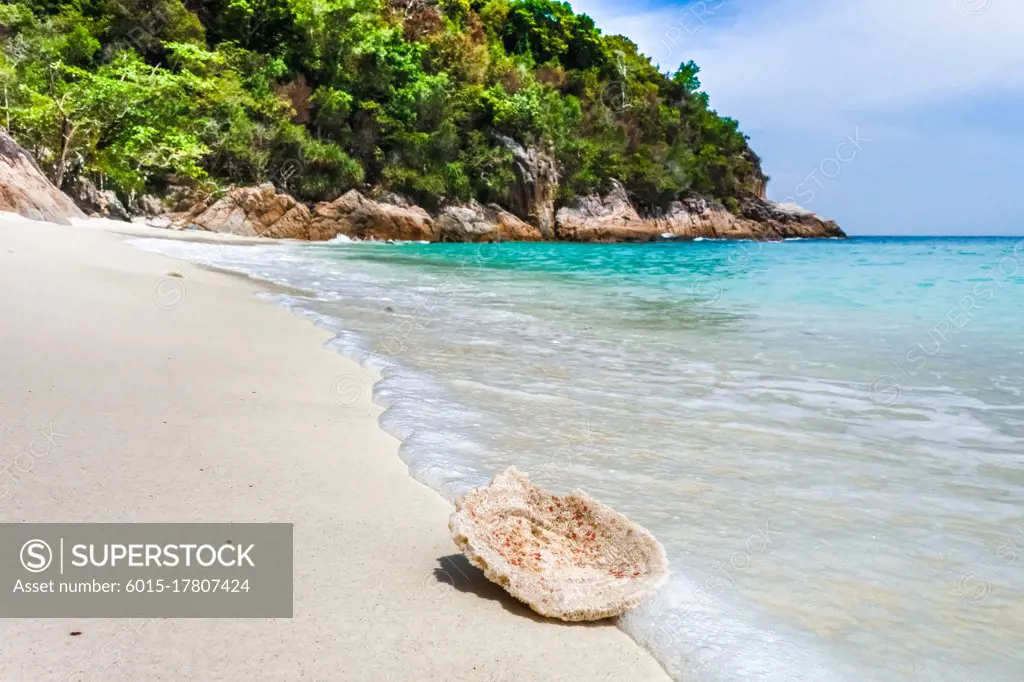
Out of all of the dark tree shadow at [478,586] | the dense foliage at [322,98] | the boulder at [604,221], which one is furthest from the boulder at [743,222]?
the dark tree shadow at [478,586]

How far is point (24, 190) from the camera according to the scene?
1437 centimetres

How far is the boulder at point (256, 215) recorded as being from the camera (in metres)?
27.0

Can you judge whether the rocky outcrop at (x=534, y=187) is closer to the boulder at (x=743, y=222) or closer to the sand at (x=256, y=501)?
the boulder at (x=743, y=222)

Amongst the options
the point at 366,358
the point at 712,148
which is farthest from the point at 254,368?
the point at 712,148

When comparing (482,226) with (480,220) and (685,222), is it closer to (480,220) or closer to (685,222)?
(480,220)

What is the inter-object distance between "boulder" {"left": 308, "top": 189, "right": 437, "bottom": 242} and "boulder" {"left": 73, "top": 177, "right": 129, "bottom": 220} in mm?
7653

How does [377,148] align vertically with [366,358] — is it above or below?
above

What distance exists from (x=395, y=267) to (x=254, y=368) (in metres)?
11.2

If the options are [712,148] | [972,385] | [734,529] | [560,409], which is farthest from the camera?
[712,148]

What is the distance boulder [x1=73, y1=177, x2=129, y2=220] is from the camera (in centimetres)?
2317

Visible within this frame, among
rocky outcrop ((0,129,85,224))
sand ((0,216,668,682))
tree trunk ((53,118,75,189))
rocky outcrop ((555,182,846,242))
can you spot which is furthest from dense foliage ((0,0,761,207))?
sand ((0,216,668,682))

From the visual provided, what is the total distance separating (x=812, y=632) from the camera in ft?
5.57

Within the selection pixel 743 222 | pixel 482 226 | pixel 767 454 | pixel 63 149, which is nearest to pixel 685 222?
pixel 743 222

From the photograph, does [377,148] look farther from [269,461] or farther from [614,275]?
[269,461]
